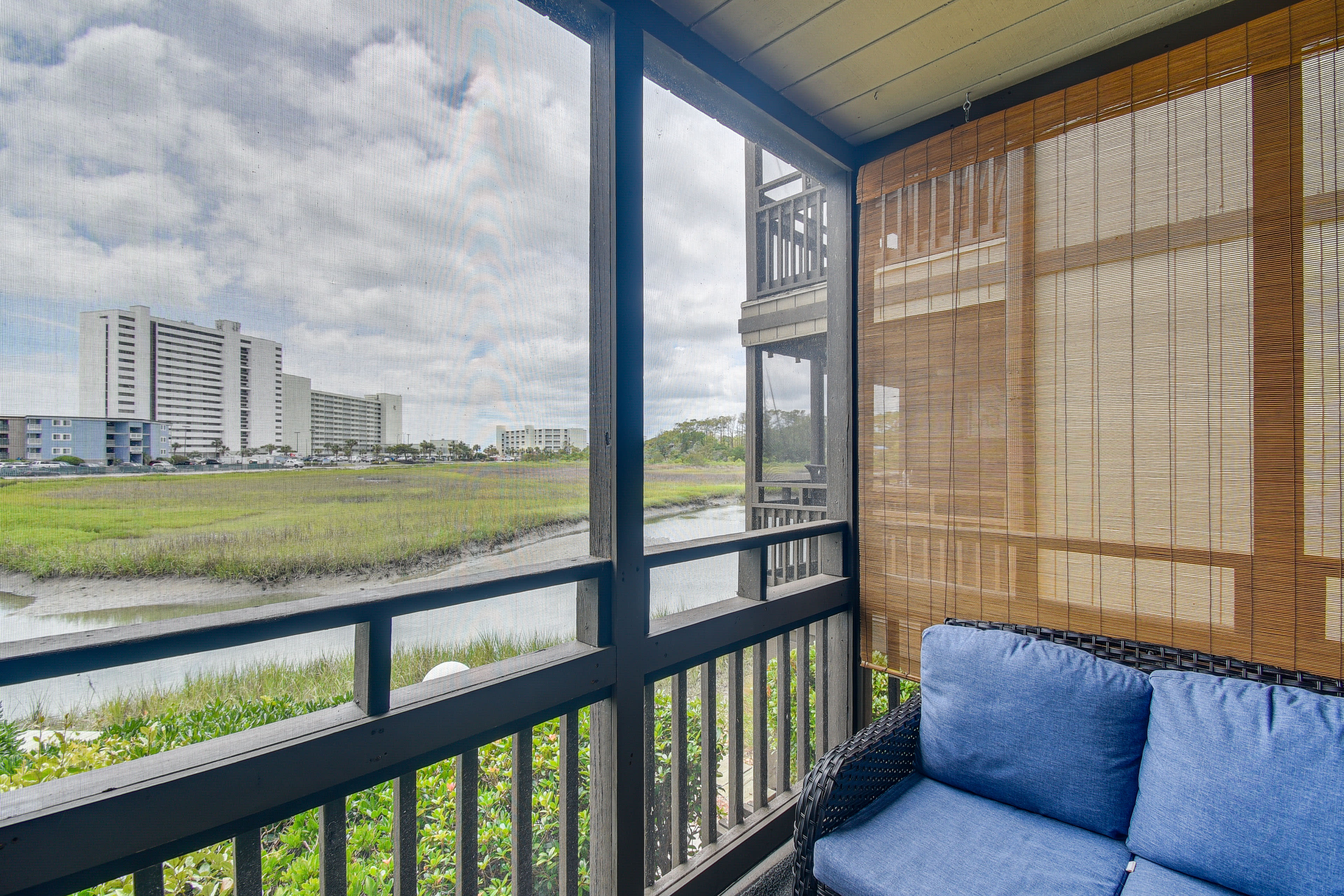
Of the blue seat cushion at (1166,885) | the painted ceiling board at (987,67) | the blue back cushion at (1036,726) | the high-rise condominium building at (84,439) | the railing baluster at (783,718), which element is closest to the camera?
the high-rise condominium building at (84,439)

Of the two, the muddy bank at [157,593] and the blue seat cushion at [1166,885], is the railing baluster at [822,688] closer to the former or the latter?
the blue seat cushion at [1166,885]

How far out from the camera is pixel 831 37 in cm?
186

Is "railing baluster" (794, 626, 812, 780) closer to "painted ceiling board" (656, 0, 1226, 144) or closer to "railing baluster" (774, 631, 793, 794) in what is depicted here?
"railing baluster" (774, 631, 793, 794)

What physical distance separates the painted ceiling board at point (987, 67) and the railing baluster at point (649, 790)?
2.32m

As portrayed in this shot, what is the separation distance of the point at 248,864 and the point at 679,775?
1201 millimetres

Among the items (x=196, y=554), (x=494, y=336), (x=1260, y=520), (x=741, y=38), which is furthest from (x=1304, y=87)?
(x=196, y=554)

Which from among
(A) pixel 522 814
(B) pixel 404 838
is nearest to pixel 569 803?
(A) pixel 522 814

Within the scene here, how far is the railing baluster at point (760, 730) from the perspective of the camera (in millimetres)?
2131

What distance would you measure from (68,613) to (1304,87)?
305 centimetres

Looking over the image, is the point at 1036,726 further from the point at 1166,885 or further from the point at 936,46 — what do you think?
the point at 936,46

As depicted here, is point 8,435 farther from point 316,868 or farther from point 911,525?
point 911,525

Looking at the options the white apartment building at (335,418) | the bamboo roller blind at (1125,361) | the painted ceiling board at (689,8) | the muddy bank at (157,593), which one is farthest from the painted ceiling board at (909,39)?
the muddy bank at (157,593)

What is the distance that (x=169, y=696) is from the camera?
95 cm

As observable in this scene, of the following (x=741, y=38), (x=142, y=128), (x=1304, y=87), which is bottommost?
(x=142, y=128)
